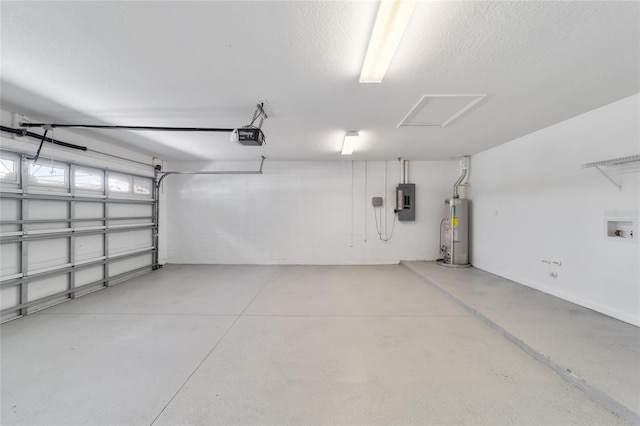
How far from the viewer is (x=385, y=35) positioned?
158 cm

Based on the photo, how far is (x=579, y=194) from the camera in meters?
3.06

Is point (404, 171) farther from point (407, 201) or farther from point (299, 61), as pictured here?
point (299, 61)

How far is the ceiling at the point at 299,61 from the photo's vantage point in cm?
149

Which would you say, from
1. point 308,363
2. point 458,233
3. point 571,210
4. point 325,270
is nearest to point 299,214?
point 325,270

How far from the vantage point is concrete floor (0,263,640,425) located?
1.58 metres

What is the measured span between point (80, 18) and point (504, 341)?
4.34m

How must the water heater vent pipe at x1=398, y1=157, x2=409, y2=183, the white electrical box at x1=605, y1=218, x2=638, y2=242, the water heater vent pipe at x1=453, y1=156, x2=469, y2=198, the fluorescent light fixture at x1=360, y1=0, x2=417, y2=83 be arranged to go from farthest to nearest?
the water heater vent pipe at x1=398, y1=157, x2=409, y2=183
the water heater vent pipe at x1=453, y1=156, x2=469, y2=198
the white electrical box at x1=605, y1=218, x2=638, y2=242
the fluorescent light fixture at x1=360, y1=0, x2=417, y2=83

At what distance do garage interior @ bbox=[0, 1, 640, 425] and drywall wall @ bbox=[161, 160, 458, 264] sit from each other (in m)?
0.65

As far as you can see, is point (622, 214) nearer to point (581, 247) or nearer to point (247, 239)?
point (581, 247)

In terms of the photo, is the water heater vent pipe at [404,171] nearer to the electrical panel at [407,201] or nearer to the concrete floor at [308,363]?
the electrical panel at [407,201]

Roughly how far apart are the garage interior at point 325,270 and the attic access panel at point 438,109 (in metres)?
0.04

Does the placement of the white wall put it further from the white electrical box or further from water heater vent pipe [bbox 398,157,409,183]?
water heater vent pipe [bbox 398,157,409,183]

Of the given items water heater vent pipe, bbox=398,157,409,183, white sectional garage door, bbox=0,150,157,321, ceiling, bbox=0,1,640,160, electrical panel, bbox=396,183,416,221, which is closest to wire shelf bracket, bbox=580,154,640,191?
ceiling, bbox=0,1,640,160

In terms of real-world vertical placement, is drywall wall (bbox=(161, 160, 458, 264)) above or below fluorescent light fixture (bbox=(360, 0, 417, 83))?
below
